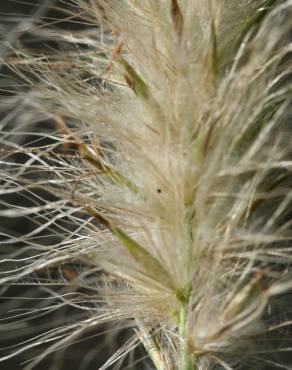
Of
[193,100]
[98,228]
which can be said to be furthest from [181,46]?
[98,228]

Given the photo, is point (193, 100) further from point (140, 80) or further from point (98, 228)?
point (98, 228)

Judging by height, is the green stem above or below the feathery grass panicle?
below

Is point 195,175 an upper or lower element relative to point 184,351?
upper

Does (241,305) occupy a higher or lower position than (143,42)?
lower

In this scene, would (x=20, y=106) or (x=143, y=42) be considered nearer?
(x=143, y=42)

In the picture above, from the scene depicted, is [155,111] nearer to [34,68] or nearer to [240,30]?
[240,30]

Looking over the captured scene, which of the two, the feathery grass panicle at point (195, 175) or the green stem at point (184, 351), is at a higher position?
the feathery grass panicle at point (195, 175)

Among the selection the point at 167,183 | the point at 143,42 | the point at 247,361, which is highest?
the point at 143,42
